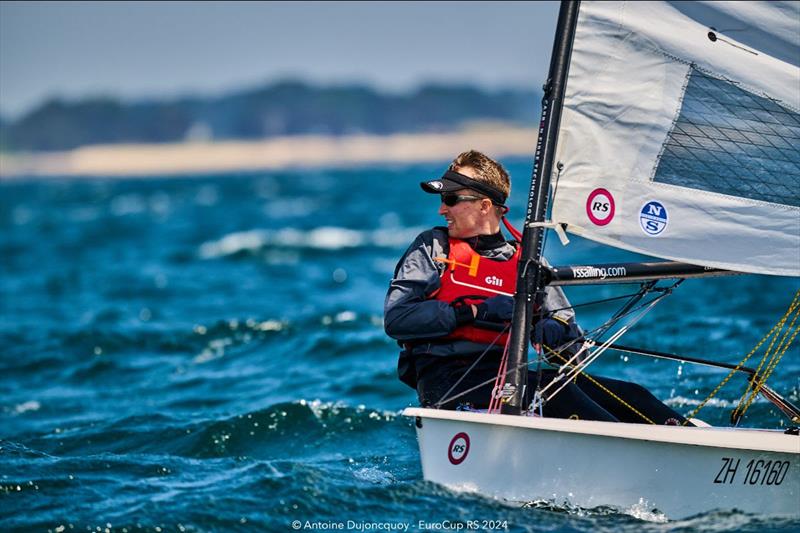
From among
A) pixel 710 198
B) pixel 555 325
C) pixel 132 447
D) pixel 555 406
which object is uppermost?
pixel 710 198

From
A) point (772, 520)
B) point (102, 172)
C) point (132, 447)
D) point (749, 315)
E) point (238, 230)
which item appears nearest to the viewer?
point (772, 520)

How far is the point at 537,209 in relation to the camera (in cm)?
497

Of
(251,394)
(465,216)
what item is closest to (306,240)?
(251,394)

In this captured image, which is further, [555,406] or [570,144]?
[555,406]

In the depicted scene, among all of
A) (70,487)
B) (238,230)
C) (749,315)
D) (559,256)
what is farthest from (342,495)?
(238,230)

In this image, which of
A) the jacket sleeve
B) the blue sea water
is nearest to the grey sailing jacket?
the jacket sleeve

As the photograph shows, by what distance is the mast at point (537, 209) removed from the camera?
15.9 feet

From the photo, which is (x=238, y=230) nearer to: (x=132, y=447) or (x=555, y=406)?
(x=132, y=447)

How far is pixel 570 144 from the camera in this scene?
4945 mm

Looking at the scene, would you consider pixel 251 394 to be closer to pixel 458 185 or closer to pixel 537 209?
pixel 458 185

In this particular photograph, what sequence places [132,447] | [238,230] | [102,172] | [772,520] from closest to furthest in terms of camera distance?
[772,520], [132,447], [238,230], [102,172]

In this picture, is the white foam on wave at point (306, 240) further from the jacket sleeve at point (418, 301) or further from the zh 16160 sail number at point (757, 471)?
the zh 16160 sail number at point (757, 471)

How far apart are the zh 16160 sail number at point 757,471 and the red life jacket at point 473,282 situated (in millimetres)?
1158

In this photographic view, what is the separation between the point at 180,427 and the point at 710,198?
12.6 feet
